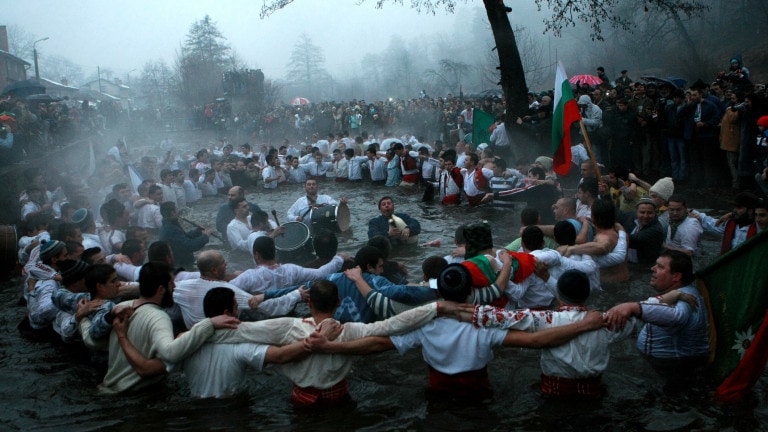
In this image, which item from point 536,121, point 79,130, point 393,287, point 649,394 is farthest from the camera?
point 79,130

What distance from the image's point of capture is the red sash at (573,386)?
4.81m

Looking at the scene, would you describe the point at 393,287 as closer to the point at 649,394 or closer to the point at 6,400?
the point at 649,394

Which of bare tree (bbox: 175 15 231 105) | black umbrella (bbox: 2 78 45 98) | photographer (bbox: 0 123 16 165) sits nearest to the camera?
photographer (bbox: 0 123 16 165)

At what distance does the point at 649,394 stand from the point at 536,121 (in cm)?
1246

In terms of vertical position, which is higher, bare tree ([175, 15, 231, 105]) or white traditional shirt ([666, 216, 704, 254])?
bare tree ([175, 15, 231, 105])

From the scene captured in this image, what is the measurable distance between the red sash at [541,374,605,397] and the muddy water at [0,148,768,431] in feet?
0.25

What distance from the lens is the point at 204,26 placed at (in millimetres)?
76125

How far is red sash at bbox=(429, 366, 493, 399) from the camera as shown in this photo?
190 inches

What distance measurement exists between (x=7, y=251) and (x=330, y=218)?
4.94m

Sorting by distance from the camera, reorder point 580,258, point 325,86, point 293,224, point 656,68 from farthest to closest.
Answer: point 325,86 < point 656,68 < point 293,224 < point 580,258

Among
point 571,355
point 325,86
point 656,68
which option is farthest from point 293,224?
point 325,86

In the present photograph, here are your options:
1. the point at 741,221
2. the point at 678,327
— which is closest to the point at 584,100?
the point at 741,221

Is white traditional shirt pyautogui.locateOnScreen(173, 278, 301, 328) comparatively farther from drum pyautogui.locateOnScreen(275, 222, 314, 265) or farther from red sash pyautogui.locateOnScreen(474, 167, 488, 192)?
red sash pyautogui.locateOnScreen(474, 167, 488, 192)

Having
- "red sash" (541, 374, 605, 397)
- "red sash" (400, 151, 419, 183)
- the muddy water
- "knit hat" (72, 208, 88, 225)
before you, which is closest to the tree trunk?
"red sash" (400, 151, 419, 183)
